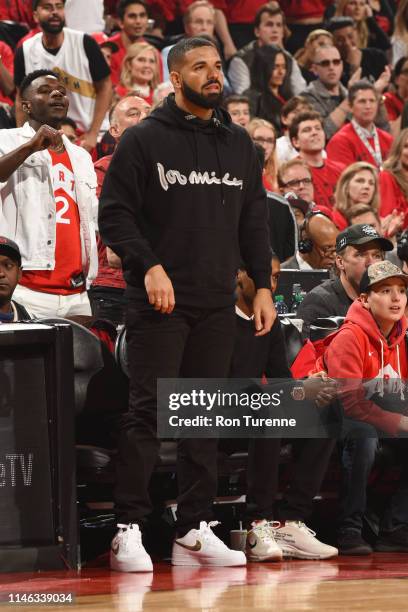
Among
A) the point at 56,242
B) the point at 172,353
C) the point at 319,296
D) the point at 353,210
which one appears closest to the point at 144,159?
the point at 172,353

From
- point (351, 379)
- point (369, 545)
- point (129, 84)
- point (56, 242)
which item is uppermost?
point (129, 84)

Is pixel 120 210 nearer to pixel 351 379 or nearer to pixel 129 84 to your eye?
pixel 351 379

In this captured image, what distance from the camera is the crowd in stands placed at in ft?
18.7

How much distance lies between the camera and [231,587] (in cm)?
440

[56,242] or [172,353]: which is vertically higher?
[56,242]

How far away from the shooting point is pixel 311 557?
539 centimetres

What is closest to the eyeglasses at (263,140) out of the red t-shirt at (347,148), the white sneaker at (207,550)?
the red t-shirt at (347,148)

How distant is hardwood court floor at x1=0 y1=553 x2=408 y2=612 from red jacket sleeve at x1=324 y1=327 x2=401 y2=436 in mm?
770

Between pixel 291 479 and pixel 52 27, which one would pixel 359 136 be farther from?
pixel 291 479

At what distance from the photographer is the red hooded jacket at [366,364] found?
5.69 metres

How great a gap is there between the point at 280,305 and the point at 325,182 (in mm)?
3689

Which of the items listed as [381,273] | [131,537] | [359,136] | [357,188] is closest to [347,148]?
[359,136]

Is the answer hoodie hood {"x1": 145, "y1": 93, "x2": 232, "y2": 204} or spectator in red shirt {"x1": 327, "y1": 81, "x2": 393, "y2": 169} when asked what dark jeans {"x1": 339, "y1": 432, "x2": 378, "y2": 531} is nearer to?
hoodie hood {"x1": 145, "y1": 93, "x2": 232, "y2": 204}

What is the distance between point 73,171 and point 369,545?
2311 mm
